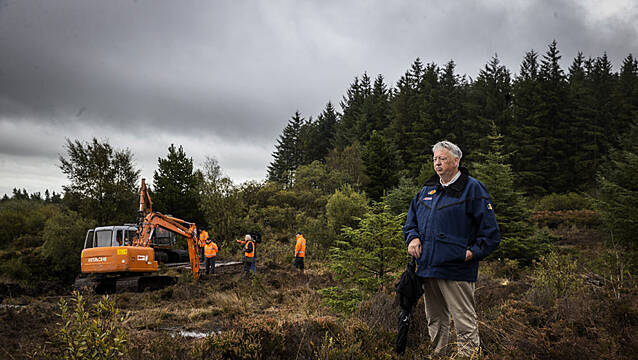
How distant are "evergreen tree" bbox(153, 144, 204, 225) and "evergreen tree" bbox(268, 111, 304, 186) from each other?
22.9 m

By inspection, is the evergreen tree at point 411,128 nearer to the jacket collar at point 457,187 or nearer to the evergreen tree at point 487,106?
the evergreen tree at point 487,106

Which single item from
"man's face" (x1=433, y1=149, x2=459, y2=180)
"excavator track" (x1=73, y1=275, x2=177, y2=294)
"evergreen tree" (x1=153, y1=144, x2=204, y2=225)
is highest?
"evergreen tree" (x1=153, y1=144, x2=204, y2=225)

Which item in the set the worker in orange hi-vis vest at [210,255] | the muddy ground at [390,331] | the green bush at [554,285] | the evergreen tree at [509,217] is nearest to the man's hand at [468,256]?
the muddy ground at [390,331]

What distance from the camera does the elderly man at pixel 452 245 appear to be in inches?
124

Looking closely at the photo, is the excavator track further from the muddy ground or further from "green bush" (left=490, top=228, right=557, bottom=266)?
"green bush" (left=490, top=228, right=557, bottom=266)

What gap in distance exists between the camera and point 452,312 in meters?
3.16

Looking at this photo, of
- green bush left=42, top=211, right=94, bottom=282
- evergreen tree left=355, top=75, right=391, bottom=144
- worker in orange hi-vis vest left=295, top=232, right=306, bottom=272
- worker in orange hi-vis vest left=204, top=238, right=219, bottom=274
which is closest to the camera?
worker in orange hi-vis vest left=204, top=238, right=219, bottom=274

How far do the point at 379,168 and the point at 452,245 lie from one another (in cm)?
3044

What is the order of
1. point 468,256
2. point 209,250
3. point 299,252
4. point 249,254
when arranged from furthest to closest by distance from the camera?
1. point 299,252
2. point 209,250
3. point 249,254
4. point 468,256

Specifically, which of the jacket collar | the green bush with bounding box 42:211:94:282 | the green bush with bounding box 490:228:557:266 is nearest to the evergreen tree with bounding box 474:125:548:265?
the green bush with bounding box 490:228:557:266

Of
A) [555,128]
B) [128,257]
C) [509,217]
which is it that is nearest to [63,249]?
[128,257]

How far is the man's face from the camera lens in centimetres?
340

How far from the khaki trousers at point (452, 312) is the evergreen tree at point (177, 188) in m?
28.7

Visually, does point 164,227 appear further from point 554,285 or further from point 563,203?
point 563,203
